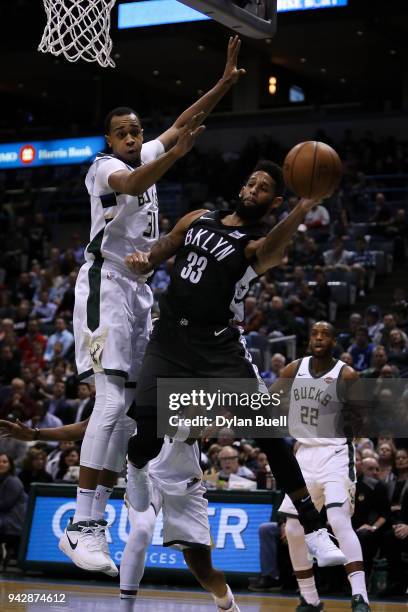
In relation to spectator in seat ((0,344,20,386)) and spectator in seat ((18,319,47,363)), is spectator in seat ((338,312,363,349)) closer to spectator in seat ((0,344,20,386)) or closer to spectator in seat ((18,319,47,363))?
spectator in seat ((18,319,47,363))

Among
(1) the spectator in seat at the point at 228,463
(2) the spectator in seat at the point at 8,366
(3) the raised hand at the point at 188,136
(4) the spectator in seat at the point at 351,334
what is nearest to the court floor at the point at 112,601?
(1) the spectator in seat at the point at 228,463

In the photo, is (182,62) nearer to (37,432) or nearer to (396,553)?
(396,553)

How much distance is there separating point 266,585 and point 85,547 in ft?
18.1

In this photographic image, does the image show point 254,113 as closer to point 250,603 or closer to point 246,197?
point 250,603

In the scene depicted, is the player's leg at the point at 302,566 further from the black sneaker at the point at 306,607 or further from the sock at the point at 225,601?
the sock at the point at 225,601

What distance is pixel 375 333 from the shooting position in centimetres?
1582

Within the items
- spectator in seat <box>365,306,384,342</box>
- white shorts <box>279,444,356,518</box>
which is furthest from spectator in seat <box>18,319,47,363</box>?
white shorts <box>279,444,356,518</box>

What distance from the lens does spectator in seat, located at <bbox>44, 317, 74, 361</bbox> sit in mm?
17922

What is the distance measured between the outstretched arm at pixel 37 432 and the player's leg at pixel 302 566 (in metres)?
2.24

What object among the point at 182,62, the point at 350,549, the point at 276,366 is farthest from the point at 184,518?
the point at 182,62

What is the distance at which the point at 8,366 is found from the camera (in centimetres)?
1770

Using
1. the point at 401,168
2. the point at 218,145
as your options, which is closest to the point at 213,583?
the point at 401,168

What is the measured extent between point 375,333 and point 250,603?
6.91m

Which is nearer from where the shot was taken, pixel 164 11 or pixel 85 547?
pixel 85 547
